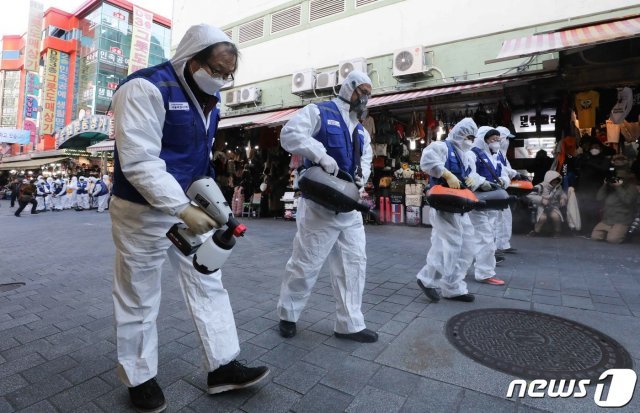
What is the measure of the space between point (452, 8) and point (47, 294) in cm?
1144

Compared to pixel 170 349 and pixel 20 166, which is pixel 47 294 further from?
pixel 20 166

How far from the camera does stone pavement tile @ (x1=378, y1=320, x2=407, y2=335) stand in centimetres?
292

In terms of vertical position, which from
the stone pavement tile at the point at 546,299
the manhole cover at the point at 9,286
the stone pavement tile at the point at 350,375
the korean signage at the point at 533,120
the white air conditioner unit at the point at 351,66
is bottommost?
the manhole cover at the point at 9,286

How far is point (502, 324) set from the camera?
3080 mm

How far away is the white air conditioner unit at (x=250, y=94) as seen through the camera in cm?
1422

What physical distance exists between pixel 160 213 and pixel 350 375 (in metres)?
1.54

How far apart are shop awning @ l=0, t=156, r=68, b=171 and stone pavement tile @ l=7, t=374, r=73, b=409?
118 ft

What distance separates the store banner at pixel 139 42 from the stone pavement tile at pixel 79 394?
2382 centimetres

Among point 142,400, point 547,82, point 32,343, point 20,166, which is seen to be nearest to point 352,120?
point 142,400

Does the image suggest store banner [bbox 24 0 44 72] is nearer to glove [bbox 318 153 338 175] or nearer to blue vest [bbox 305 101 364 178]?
blue vest [bbox 305 101 364 178]

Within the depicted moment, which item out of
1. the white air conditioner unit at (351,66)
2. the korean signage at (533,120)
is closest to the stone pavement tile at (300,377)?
the korean signage at (533,120)

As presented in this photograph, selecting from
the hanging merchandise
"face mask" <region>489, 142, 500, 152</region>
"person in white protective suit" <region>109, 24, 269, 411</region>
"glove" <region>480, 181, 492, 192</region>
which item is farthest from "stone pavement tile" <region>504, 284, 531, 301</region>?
the hanging merchandise

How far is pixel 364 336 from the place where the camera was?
273 centimetres

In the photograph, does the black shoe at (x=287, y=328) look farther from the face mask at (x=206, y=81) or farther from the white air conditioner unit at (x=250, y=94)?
the white air conditioner unit at (x=250, y=94)
